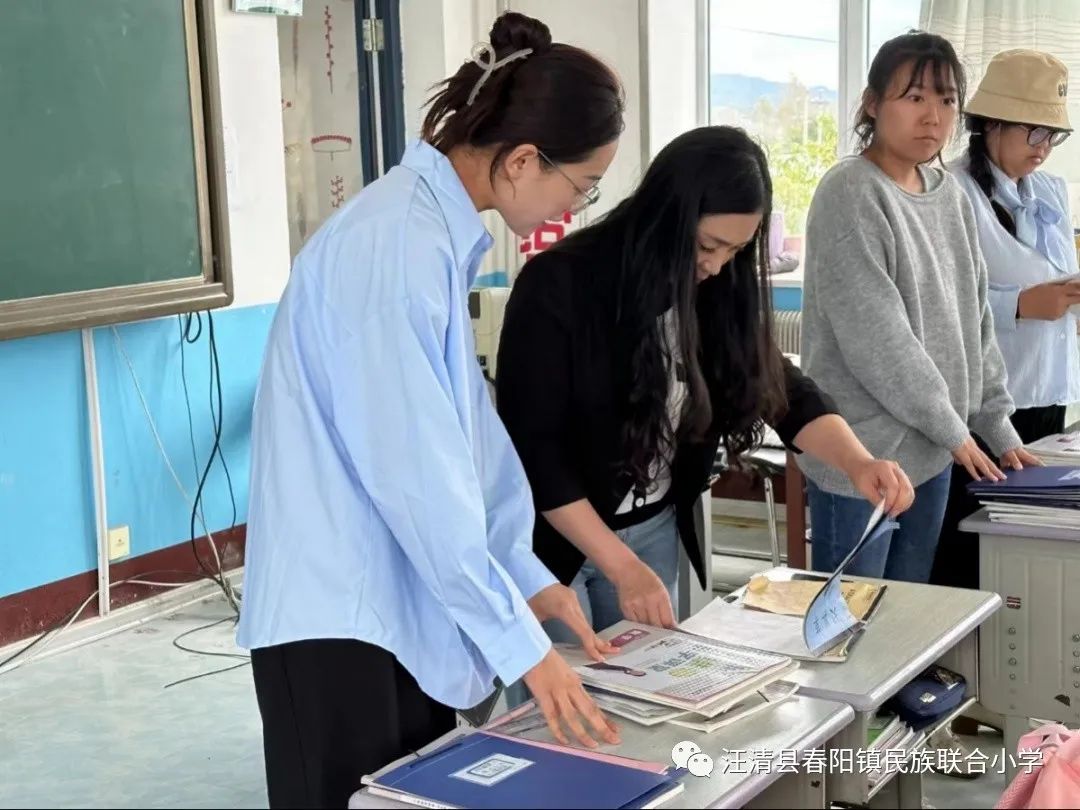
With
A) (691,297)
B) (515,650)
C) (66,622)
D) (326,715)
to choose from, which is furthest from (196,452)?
(515,650)

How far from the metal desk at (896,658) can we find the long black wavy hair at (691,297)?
0.33 meters

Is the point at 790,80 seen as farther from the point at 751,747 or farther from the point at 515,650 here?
the point at 515,650

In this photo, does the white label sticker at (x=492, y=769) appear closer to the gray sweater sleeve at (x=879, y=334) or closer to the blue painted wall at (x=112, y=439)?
the gray sweater sleeve at (x=879, y=334)

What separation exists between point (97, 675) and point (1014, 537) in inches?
91.2

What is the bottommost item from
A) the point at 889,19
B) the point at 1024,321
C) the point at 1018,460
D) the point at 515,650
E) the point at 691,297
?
the point at 1018,460

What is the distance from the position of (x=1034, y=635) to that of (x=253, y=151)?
2.84m

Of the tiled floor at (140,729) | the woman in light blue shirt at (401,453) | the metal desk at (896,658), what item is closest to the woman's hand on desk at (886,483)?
the metal desk at (896,658)

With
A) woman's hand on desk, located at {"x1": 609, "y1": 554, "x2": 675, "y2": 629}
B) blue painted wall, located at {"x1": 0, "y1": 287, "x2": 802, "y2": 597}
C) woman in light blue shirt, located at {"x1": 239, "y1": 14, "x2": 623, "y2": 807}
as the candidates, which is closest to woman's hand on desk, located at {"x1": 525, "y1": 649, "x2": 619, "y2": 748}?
woman in light blue shirt, located at {"x1": 239, "y1": 14, "x2": 623, "y2": 807}

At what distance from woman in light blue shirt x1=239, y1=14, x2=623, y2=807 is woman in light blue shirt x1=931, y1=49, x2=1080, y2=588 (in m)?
1.44

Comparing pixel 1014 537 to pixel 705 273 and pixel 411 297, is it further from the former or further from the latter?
pixel 411 297

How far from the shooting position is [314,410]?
1228 millimetres

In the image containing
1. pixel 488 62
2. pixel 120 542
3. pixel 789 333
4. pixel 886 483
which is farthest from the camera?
pixel 789 333

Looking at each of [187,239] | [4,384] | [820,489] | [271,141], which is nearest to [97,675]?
[4,384]

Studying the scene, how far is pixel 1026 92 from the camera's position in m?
2.62
